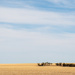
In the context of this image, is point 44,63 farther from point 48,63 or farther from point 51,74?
point 51,74

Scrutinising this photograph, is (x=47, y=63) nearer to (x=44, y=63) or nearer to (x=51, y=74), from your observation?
(x=44, y=63)

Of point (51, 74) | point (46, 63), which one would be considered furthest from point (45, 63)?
point (51, 74)

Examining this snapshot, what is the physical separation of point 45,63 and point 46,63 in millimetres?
346

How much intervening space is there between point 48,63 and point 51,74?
119 ft

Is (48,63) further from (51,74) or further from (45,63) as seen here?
(51,74)

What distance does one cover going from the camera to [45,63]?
71.1m

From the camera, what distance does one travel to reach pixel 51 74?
119 ft

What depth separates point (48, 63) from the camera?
7250cm

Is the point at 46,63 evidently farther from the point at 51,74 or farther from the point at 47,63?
the point at 51,74

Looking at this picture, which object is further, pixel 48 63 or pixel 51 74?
pixel 48 63

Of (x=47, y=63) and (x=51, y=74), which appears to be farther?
(x=47, y=63)

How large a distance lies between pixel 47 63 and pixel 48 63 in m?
Result: 0.70

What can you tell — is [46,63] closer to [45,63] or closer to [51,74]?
[45,63]

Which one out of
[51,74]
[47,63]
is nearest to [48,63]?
[47,63]
